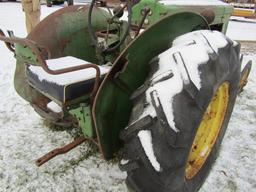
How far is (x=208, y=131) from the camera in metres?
1.88

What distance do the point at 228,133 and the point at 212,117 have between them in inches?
27.0

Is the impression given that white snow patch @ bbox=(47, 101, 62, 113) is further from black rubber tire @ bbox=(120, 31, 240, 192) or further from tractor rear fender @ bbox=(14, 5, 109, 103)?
black rubber tire @ bbox=(120, 31, 240, 192)

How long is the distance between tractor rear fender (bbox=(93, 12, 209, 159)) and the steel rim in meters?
0.53

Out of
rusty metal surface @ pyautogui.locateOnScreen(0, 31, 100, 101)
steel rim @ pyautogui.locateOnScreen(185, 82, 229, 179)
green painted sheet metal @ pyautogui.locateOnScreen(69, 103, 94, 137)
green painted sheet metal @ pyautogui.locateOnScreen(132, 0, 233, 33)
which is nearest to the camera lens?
rusty metal surface @ pyautogui.locateOnScreen(0, 31, 100, 101)

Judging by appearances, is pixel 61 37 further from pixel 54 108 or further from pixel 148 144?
pixel 148 144

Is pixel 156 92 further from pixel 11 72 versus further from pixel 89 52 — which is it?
pixel 11 72

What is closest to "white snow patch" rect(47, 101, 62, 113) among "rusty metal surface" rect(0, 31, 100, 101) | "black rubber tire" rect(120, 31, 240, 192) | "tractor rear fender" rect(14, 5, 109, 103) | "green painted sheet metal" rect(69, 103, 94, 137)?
"tractor rear fender" rect(14, 5, 109, 103)

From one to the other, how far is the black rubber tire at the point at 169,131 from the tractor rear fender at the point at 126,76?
0.08m

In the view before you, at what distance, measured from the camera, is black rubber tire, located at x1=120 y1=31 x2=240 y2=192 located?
1.15 metres

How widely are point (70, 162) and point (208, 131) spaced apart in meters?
1.05

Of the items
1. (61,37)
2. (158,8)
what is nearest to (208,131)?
(158,8)

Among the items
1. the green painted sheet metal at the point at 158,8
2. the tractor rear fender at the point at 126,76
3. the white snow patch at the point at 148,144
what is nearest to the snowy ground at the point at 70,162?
the tractor rear fender at the point at 126,76

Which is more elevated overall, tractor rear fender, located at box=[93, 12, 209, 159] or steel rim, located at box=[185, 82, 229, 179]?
tractor rear fender, located at box=[93, 12, 209, 159]

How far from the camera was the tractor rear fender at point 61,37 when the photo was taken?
1.86m
